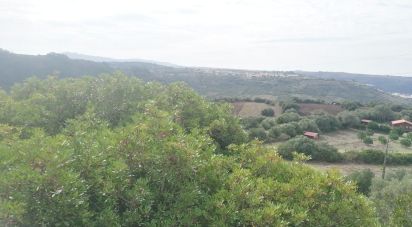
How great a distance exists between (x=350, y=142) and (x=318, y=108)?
20.9 metres

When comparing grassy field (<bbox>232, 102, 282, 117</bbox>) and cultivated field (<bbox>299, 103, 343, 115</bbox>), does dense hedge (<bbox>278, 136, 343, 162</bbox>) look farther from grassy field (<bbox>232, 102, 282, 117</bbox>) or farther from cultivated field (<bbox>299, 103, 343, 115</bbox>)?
cultivated field (<bbox>299, 103, 343, 115</bbox>)

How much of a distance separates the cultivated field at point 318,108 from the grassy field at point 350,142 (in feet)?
34.7

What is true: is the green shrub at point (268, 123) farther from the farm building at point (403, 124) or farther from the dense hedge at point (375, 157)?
the farm building at point (403, 124)

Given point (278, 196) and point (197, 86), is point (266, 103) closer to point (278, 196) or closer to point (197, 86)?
point (197, 86)

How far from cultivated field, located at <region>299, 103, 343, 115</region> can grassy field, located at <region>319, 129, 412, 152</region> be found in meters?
10.6

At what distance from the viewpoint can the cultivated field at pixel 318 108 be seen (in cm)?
A: 8276

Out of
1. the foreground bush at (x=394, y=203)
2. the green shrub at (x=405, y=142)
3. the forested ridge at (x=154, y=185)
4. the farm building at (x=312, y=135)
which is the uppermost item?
the forested ridge at (x=154, y=185)

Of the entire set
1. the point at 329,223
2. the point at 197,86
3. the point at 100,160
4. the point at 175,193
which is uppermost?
the point at 100,160

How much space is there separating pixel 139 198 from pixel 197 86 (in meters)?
132

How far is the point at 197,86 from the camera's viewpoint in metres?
140

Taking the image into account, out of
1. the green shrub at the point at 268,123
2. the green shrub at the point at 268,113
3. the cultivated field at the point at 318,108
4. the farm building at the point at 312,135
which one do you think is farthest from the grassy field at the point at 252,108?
the farm building at the point at 312,135

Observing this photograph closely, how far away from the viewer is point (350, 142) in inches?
2566

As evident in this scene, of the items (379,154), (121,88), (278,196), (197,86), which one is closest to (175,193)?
(278,196)

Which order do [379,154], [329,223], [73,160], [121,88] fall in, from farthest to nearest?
[379,154]
[121,88]
[329,223]
[73,160]
